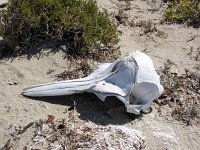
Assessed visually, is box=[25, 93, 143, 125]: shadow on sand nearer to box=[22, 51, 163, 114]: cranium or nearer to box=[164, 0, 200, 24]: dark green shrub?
box=[22, 51, 163, 114]: cranium

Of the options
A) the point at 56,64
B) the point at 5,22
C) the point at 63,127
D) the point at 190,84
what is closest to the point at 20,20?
the point at 5,22

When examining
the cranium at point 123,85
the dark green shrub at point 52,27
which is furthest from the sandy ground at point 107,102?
the dark green shrub at point 52,27

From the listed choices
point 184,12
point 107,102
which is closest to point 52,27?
point 107,102

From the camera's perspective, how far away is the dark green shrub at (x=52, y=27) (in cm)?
567

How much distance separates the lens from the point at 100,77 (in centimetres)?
493

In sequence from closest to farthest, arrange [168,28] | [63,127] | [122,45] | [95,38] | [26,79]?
[63,127] → [26,79] → [95,38] → [122,45] → [168,28]

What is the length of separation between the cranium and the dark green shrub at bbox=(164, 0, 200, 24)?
2.16 meters

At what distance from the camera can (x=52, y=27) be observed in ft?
18.9

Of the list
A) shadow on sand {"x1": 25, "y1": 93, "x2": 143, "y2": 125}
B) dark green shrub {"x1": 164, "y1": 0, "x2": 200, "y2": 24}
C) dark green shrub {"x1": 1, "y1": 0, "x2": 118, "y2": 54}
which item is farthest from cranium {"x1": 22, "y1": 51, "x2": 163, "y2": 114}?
dark green shrub {"x1": 164, "y1": 0, "x2": 200, "y2": 24}

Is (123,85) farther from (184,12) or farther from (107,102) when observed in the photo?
(184,12)

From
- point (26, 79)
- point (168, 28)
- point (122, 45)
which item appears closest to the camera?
point (26, 79)

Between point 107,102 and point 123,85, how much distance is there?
315 mm

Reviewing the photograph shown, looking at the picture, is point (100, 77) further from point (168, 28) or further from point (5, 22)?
point (168, 28)

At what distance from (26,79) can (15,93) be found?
0.30m
